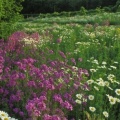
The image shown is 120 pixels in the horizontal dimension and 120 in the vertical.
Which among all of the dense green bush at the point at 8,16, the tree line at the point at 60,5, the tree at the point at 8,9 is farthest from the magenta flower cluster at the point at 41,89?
the tree line at the point at 60,5

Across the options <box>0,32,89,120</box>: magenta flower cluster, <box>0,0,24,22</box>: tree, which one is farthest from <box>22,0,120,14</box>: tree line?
<box>0,32,89,120</box>: magenta flower cluster

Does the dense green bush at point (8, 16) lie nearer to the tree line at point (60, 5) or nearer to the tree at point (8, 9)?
the tree at point (8, 9)

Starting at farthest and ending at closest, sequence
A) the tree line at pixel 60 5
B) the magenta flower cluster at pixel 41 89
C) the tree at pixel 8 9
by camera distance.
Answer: the tree line at pixel 60 5 → the tree at pixel 8 9 → the magenta flower cluster at pixel 41 89

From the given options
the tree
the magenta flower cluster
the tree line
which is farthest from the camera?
the tree line

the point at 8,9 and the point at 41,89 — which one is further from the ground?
the point at 8,9

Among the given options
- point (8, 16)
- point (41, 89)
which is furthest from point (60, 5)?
point (41, 89)

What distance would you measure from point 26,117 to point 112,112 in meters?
1.20

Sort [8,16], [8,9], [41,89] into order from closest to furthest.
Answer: [41,89] < [8,9] < [8,16]

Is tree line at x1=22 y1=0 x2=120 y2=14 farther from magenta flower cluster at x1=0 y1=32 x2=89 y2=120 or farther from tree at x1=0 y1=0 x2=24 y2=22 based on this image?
magenta flower cluster at x1=0 y1=32 x2=89 y2=120

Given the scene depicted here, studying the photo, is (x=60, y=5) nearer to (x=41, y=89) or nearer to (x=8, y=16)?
(x=8, y=16)

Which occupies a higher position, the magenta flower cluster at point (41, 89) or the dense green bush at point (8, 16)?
the dense green bush at point (8, 16)

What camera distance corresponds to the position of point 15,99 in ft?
14.4

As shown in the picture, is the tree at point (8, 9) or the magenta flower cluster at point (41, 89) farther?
the tree at point (8, 9)

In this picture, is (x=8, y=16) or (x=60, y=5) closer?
(x=8, y=16)
